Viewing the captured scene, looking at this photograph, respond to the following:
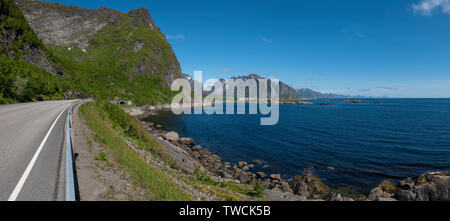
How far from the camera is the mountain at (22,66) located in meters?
33.1

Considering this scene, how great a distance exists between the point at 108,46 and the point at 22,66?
126448 millimetres

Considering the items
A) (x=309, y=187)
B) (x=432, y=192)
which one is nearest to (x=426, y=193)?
(x=432, y=192)

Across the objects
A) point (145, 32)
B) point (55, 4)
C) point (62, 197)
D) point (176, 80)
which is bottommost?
point (62, 197)

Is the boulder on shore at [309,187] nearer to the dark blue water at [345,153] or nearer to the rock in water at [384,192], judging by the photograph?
the dark blue water at [345,153]

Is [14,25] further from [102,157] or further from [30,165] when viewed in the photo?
[30,165]

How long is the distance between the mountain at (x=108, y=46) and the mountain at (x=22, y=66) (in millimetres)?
43308

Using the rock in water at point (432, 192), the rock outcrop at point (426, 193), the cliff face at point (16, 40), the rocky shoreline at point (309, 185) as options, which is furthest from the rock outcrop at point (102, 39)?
the rock in water at point (432, 192)

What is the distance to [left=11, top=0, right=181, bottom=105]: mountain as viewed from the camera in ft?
432

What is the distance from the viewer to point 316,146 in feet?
123

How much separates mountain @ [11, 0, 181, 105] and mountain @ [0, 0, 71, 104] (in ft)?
142

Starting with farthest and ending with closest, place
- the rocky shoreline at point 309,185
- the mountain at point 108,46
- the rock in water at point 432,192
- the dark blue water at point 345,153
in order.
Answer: the mountain at point 108,46 → the dark blue water at point 345,153 → the rocky shoreline at point 309,185 → the rock in water at point 432,192

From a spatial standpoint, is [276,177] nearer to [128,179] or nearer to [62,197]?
[128,179]

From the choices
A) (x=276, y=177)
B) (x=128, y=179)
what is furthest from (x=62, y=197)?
(x=276, y=177)
